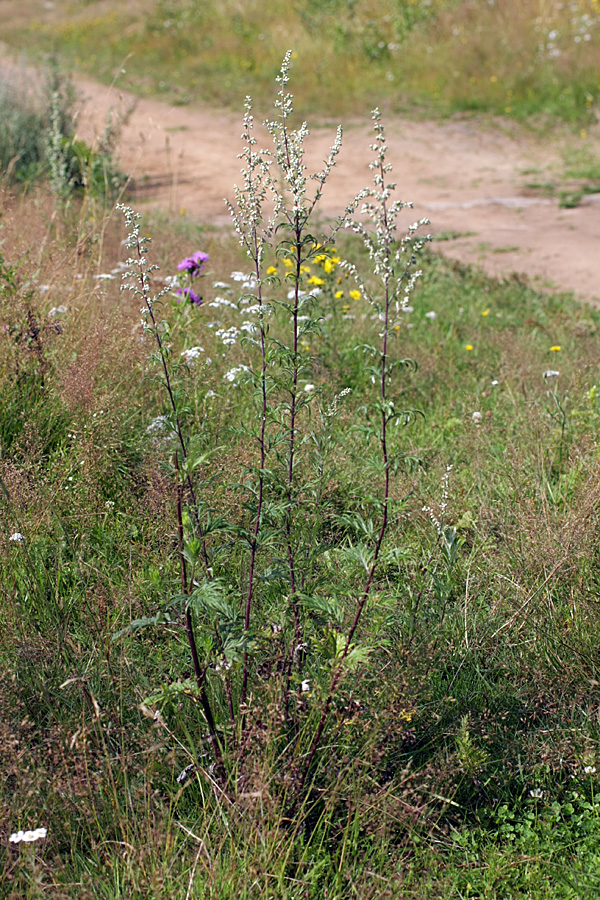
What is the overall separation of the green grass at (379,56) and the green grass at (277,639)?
23.4 ft

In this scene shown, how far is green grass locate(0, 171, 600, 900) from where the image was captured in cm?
191

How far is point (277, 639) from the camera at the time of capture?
7.14 feet

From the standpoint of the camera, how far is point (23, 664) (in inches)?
92.2

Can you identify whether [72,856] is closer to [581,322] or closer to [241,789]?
[241,789]

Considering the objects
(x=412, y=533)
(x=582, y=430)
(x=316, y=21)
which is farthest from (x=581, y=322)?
(x=316, y=21)

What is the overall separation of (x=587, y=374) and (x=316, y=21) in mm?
13611

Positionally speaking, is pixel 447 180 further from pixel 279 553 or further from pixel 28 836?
pixel 28 836

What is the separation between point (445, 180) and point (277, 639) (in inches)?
332

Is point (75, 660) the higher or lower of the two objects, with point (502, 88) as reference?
lower

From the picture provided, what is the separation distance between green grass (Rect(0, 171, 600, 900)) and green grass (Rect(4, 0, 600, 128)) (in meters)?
7.14

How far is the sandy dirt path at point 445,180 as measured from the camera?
6.89 meters

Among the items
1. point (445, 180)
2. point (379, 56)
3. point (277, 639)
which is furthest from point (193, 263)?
point (379, 56)

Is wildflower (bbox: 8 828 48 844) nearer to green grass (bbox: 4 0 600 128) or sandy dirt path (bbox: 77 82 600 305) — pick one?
sandy dirt path (bbox: 77 82 600 305)

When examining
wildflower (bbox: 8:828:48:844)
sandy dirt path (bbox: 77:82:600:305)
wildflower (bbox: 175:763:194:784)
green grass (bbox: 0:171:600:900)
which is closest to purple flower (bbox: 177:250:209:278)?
green grass (bbox: 0:171:600:900)
